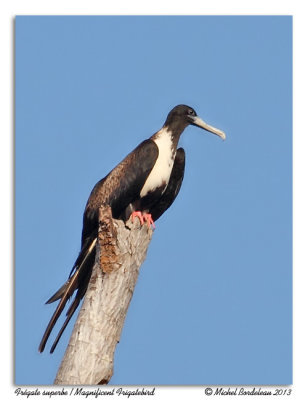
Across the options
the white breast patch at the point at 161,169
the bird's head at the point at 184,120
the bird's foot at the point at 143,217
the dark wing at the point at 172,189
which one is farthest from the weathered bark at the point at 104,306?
the bird's head at the point at 184,120

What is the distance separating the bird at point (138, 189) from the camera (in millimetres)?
7434

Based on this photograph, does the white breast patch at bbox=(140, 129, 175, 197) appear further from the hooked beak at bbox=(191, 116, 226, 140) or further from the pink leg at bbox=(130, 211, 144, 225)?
the hooked beak at bbox=(191, 116, 226, 140)

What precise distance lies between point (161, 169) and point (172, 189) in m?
0.50

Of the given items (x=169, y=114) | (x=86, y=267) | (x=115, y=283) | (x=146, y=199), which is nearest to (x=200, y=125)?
(x=169, y=114)

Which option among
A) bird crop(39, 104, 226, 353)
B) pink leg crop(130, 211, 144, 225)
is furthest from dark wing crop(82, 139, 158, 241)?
pink leg crop(130, 211, 144, 225)

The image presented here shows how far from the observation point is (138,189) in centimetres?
776

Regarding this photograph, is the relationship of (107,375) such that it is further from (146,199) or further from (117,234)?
(146,199)

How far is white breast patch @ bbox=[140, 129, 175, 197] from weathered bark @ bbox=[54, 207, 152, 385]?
1321 mm

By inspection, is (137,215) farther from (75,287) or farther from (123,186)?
(75,287)

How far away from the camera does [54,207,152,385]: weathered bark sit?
5.77 m

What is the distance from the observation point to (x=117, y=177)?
25.7 feet
